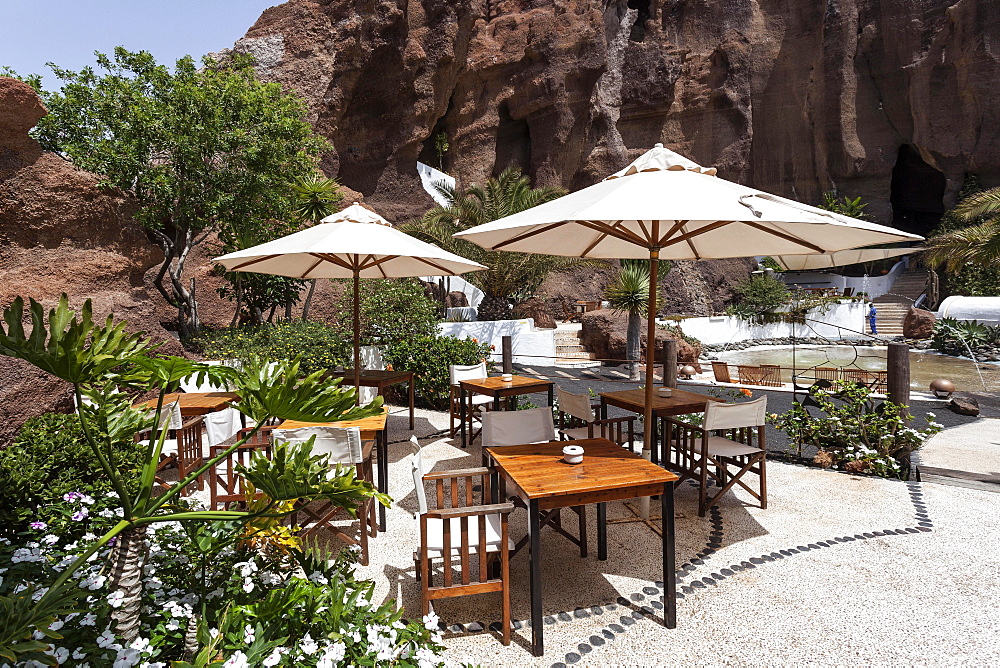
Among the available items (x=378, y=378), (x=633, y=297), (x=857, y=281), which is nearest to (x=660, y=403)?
(x=378, y=378)

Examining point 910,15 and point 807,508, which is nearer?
point 807,508

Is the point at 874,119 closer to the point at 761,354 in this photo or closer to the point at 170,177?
the point at 761,354

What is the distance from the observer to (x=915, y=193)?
32500 millimetres

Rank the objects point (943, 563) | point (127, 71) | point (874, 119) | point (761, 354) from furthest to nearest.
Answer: point (874, 119) < point (761, 354) < point (127, 71) < point (943, 563)

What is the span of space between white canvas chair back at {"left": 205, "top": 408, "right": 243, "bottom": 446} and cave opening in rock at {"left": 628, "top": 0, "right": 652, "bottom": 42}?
28.6 metres

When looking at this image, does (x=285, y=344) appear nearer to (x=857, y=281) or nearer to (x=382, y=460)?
(x=382, y=460)

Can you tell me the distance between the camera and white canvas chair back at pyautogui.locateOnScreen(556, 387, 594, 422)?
462 cm

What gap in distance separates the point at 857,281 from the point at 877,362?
15.5 metres

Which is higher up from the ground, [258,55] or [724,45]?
[724,45]

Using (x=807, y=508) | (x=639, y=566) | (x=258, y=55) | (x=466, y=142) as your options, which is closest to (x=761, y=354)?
(x=466, y=142)

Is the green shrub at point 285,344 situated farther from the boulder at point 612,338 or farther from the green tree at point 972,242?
the green tree at point 972,242

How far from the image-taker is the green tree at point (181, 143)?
954cm

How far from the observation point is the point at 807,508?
4371 millimetres

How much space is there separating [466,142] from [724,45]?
Answer: 1459cm
